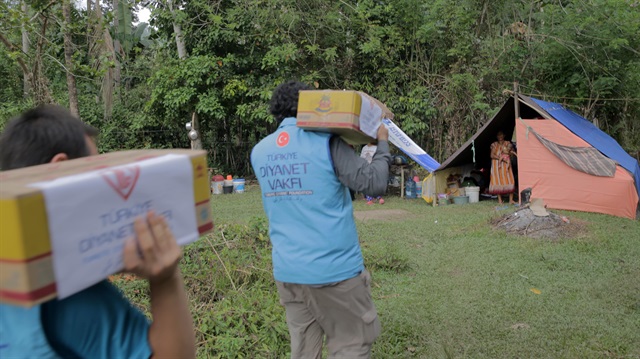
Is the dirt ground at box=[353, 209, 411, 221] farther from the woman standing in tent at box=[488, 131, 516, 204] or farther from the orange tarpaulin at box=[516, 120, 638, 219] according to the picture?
the orange tarpaulin at box=[516, 120, 638, 219]

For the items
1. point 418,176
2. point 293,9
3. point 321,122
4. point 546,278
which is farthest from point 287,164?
point 293,9

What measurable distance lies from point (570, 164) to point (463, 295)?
499 cm

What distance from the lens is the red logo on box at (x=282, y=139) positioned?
2557mm

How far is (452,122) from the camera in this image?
12.6 m

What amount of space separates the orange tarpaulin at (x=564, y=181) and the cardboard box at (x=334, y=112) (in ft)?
24.9

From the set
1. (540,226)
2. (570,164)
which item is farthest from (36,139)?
(570,164)

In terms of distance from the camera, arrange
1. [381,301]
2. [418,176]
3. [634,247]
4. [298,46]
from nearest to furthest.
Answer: [381,301] < [634,247] < [418,176] < [298,46]

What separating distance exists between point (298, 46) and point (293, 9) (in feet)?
3.18

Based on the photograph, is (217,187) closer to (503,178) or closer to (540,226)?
(503,178)

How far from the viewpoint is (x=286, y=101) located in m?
2.72

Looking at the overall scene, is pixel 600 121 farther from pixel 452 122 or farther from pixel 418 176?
pixel 418 176

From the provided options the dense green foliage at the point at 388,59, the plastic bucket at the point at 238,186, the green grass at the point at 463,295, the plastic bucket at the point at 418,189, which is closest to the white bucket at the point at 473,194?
the plastic bucket at the point at 418,189

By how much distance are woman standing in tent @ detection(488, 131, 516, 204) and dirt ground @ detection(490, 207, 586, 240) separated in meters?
2.64

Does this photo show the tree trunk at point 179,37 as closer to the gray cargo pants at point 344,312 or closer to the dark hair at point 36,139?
the gray cargo pants at point 344,312
